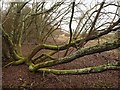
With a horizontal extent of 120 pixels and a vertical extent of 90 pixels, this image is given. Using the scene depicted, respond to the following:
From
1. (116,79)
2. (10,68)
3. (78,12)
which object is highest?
(78,12)

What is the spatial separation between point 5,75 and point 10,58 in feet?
3.33

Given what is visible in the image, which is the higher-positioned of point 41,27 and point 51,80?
point 41,27

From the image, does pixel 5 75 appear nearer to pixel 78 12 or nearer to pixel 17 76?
pixel 17 76

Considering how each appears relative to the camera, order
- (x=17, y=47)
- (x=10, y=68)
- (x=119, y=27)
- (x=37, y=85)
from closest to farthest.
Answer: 1. (x=119, y=27)
2. (x=37, y=85)
3. (x=10, y=68)
4. (x=17, y=47)

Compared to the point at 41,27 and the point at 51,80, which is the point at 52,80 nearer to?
the point at 51,80

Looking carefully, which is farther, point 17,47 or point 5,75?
point 17,47

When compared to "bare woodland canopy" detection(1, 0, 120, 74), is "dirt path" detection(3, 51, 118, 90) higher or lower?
lower

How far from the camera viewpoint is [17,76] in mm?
7562

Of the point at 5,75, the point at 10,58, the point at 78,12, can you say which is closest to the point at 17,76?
the point at 5,75

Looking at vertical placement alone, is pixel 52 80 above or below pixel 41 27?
below

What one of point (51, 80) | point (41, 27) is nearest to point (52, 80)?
point (51, 80)

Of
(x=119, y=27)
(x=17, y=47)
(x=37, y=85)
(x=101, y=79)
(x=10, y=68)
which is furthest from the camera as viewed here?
(x=17, y=47)

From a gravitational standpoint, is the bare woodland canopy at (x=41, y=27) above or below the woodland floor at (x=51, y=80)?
above

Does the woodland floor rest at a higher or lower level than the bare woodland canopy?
lower
